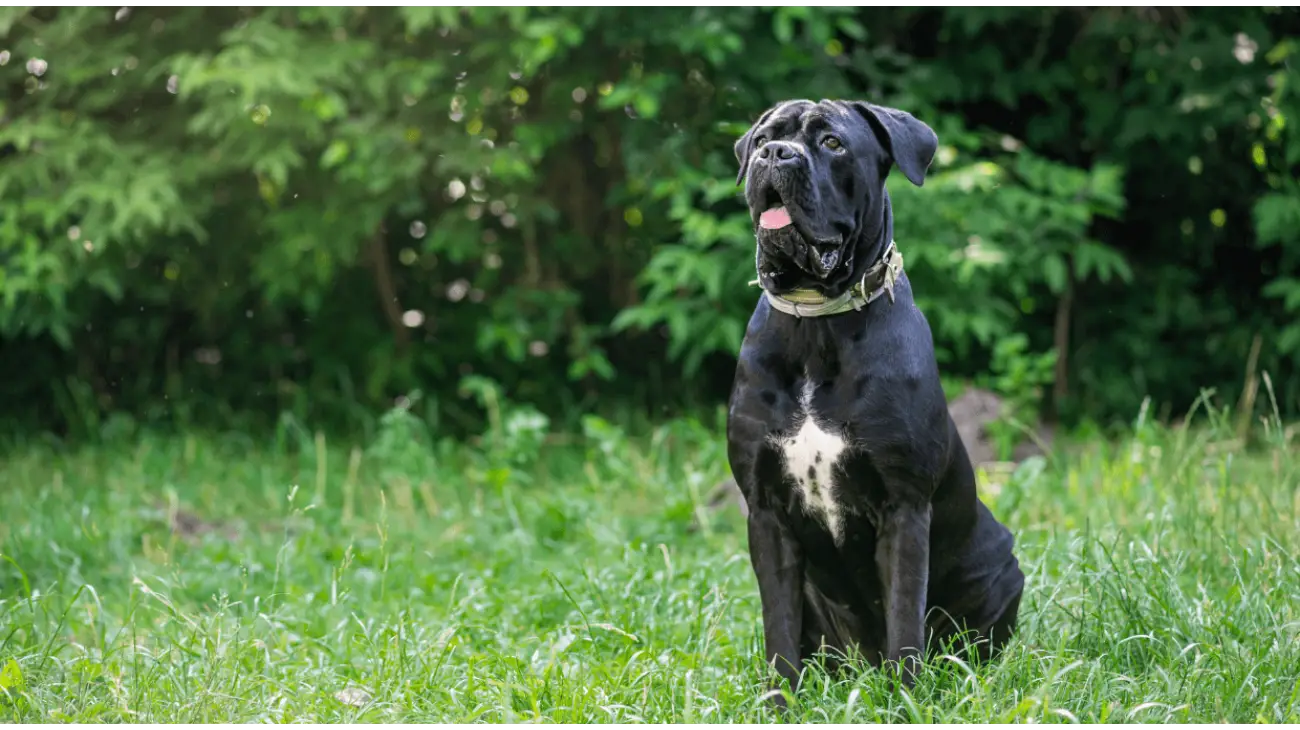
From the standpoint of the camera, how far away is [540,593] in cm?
408

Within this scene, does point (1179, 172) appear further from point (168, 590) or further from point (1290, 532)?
point (168, 590)

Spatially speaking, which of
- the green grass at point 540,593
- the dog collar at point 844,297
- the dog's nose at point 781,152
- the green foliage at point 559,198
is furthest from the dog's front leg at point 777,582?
the green foliage at point 559,198

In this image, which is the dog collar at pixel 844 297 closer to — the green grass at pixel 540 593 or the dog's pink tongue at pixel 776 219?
the dog's pink tongue at pixel 776 219

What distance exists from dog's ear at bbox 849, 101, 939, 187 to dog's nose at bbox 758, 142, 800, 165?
0.30 m

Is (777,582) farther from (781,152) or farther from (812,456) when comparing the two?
(781,152)

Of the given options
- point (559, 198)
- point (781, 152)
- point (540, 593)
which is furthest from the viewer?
point (559, 198)

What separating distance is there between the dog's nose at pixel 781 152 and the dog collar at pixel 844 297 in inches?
11.7

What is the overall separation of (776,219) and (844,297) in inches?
9.4

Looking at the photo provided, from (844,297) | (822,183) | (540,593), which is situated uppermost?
(822,183)

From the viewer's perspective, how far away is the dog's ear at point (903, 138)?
2873 millimetres

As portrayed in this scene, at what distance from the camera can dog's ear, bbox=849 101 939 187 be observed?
2.87 metres

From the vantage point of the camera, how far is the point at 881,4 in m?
7.18

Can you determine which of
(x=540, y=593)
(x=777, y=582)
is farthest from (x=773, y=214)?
(x=540, y=593)

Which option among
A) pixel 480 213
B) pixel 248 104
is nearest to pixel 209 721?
pixel 248 104
